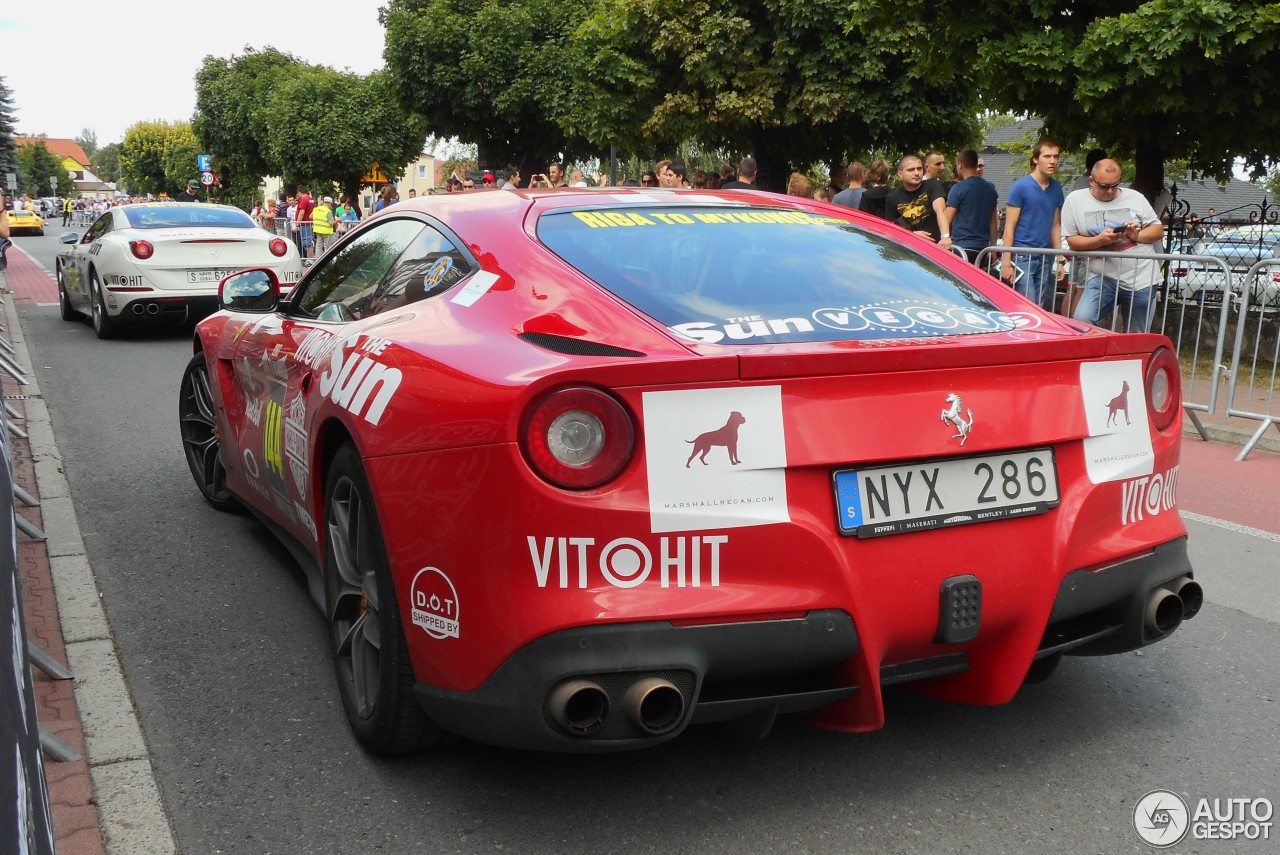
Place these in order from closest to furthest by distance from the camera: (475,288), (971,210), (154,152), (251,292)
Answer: (475,288) → (251,292) → (971,210) → (154,152)

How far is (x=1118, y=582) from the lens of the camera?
2.98m

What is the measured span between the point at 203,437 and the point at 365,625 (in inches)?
114

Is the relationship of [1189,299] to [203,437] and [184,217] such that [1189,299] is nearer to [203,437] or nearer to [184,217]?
[203,437]

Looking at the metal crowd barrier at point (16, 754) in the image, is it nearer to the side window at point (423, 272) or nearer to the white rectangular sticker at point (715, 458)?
→ the white rectangular sticker at point (715, 458)

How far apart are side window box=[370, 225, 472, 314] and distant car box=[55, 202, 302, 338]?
8.99m

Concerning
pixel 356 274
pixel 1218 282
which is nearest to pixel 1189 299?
pixel 1218 282

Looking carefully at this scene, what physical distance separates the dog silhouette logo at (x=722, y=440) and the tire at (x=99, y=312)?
11.2m

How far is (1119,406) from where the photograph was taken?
9.98 feet


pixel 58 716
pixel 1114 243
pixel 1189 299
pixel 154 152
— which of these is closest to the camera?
pixel 58 716

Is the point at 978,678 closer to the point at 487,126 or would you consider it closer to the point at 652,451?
the point at 652,451

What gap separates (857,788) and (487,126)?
41307 mm

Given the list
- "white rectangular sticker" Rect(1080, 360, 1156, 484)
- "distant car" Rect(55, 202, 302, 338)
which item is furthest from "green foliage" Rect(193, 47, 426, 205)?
"white rectangular sticker" Rect(1080, 360, 1156, 484)

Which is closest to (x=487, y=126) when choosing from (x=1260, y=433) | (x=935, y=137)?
Answer: (x=935, y=137)

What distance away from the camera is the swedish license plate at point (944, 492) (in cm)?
264
